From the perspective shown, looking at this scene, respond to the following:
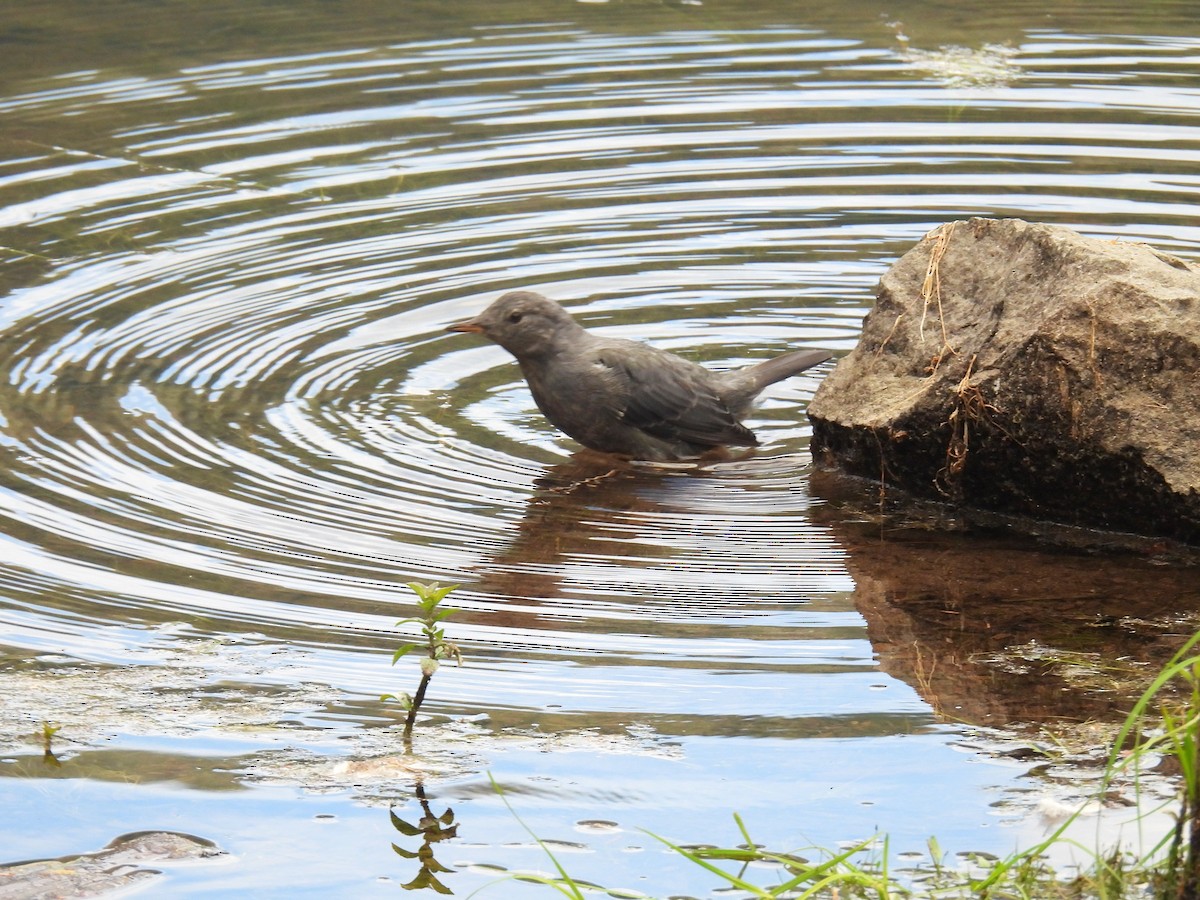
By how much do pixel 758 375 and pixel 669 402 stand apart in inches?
22.5

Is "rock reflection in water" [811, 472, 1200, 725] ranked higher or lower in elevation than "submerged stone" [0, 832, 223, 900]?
higher

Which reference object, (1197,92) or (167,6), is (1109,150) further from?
(167,6)

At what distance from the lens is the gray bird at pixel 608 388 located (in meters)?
8.16

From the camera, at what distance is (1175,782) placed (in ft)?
14.5

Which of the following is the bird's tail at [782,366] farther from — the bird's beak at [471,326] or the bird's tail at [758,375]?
the bird's beak at [471,326]

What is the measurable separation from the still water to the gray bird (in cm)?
22

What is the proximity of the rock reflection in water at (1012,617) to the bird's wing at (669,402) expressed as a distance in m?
1.35

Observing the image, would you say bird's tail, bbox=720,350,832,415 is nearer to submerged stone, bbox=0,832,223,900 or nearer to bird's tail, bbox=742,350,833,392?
bird's tail, bbox=742,350,833,392

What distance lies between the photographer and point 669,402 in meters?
8.23

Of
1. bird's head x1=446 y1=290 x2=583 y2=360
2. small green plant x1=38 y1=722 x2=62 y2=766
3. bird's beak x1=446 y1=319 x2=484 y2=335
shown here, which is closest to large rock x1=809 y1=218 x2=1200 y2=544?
bird's head x1=446 y1=290 x2=583 y2=360

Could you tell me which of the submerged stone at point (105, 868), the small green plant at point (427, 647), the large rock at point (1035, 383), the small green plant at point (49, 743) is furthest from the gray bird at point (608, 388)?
the submerged stone at point (105, 868)

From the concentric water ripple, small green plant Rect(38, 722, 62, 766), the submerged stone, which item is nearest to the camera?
the submerged stone

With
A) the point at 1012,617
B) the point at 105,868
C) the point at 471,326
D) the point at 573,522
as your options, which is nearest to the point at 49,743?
the point at 105,868

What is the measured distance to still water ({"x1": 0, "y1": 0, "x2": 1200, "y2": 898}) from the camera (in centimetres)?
468
